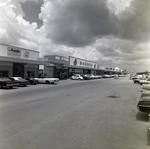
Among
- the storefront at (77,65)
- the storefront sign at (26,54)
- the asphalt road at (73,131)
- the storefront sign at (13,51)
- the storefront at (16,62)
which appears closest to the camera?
the asphalt road at (73,131)

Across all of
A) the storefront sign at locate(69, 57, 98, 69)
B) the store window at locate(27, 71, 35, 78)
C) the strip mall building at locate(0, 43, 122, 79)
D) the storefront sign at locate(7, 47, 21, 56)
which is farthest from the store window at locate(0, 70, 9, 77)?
the storefront sign at locate(69, 57, 98, 69)

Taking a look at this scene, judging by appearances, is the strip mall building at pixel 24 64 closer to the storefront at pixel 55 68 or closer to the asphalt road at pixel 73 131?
the storefront at pixel 55 68

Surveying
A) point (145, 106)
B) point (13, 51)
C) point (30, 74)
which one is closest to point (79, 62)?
point (30, 74)

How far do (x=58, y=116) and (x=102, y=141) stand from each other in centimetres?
271

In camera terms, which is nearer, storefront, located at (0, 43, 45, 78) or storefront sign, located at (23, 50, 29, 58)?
storefront, located at (0, 43, 45, 78)

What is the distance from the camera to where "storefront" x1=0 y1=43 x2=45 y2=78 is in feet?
85.0

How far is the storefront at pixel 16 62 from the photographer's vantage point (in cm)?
2591

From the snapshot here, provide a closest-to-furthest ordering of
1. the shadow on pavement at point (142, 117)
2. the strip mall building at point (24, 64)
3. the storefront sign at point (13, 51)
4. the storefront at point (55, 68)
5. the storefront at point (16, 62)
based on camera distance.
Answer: the shadow on pavement at point (142, 117) < the storefront at point (16, 62) < the strip mall building at point (24, 64) < the storefront sign at point (13, 51) < the storefront at point (55, 68)

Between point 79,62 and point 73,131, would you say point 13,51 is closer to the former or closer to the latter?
point 73,131

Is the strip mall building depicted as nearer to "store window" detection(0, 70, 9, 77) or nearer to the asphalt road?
"store window" detection(0, 70, 9, 77)

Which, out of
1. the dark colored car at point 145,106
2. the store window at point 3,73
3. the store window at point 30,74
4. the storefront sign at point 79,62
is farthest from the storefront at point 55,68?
the dark colored car at point 145,106

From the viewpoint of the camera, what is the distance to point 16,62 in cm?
2709

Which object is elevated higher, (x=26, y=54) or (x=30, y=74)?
(x=26, y=54)

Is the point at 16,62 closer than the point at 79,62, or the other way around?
the point at 16,62
